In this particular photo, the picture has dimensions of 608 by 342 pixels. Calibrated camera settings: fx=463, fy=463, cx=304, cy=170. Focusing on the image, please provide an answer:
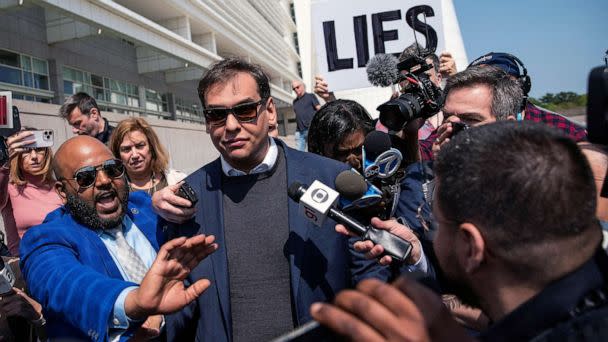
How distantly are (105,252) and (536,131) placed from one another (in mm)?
1925

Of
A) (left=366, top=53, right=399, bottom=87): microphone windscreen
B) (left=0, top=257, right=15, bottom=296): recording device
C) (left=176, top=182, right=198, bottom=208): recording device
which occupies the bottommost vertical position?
(left=0, top=257, right=15, bottom=296): recording device

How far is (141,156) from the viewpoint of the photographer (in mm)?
3953

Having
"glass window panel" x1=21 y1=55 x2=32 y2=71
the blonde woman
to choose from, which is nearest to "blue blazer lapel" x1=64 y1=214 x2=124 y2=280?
the blonde woman

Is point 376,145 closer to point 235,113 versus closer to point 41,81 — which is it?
point 235,113

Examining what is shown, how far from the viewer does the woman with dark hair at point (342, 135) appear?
9.50 feet

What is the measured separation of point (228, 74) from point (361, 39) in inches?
88.6

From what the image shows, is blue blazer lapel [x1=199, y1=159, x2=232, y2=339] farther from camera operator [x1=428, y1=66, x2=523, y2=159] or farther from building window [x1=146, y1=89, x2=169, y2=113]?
building window [x1=146, y1=89, x2=169, y2=113]

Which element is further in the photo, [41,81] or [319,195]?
[41,81]

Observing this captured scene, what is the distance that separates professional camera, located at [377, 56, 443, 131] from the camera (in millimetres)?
2264

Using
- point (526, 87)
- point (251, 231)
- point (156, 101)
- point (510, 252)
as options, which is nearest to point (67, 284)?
point (251, 231)

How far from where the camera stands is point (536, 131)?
1.14 meters

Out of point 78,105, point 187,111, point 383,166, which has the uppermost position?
point 187,111

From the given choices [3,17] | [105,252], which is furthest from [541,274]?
[3,17]

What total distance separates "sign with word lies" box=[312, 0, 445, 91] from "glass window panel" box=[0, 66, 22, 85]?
10.3m
